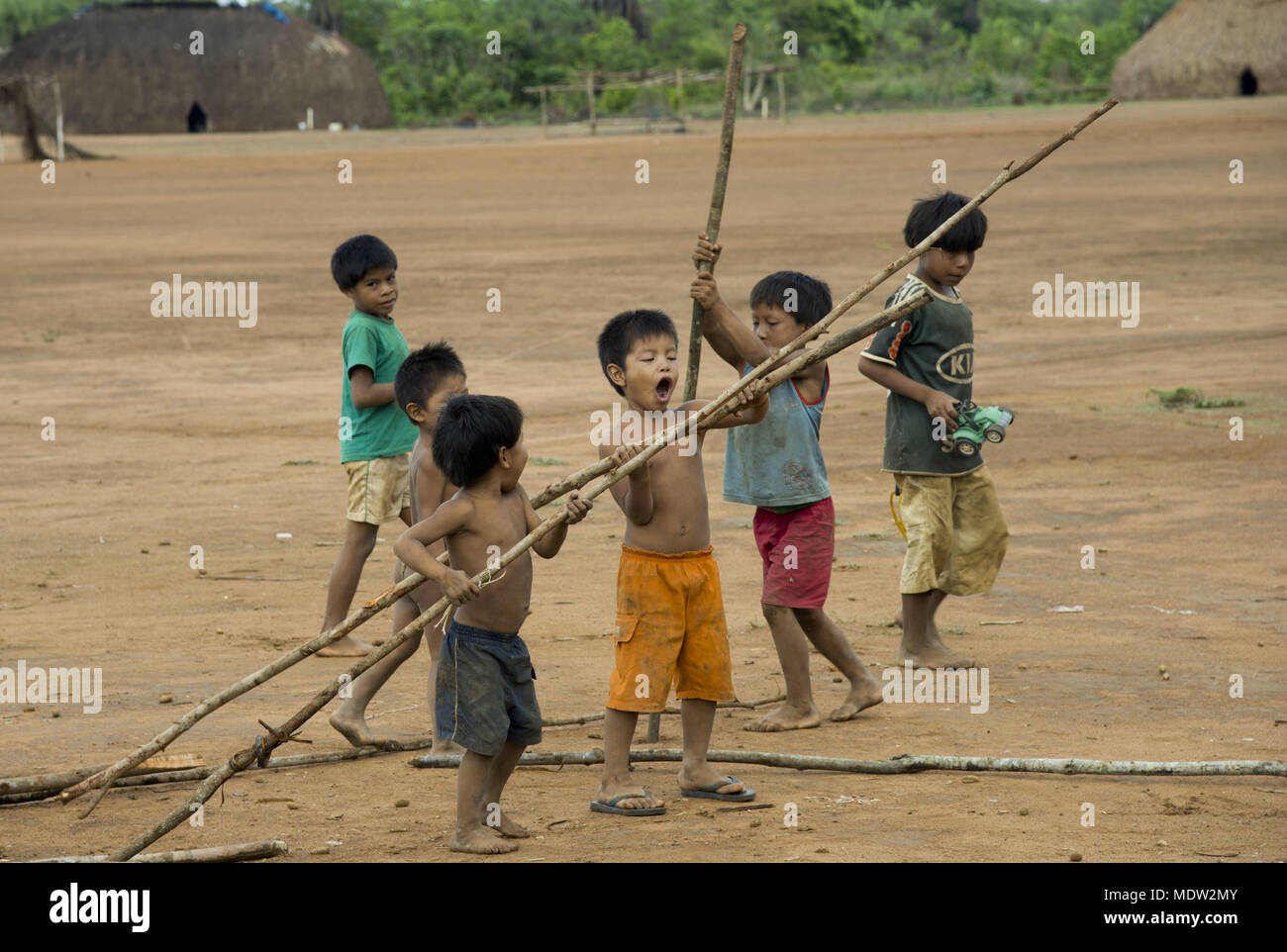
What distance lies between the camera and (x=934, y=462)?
594 centimetres

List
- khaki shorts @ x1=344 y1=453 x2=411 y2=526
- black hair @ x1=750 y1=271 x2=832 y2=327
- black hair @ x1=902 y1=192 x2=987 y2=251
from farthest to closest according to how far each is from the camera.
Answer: khaki shorts @ x1=344 y1=453 x2=411 y2=526, black hair @ x1=902 y1=192 x2=987 y2=251, black hair @ x1=750 y1=271 x2=832 y2=327

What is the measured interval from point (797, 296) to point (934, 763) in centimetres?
157

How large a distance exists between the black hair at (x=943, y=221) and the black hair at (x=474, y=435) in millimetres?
2158

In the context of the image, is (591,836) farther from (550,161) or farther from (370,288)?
(550,161)

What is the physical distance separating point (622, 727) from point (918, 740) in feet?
3.77

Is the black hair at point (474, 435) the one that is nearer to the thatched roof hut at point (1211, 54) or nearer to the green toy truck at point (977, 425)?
the green toy truck at point (977, 425)

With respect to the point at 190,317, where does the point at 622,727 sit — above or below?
below

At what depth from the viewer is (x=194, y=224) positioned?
25.4m

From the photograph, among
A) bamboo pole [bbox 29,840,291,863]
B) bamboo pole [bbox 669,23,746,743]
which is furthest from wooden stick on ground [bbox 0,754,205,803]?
bamboo pole [bbox 669,23,746,743]

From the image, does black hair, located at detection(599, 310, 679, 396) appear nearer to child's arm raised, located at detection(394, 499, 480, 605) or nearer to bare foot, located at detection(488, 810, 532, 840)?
child's arm raised, located at detection(394, 499, 480, 605)

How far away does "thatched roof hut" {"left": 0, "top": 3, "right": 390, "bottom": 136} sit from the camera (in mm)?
54406

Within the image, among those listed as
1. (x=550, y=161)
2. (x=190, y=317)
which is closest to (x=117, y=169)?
(x=550, y=161)

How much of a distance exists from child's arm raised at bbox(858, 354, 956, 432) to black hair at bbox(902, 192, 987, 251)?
→ 477 mm

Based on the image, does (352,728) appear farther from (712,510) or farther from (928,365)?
(712,510)
